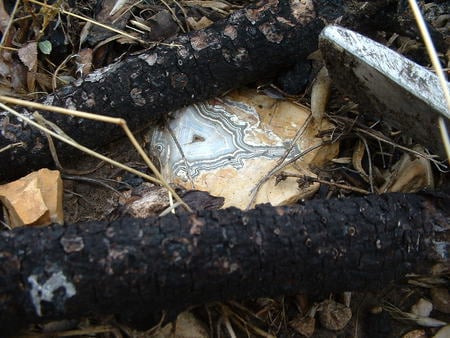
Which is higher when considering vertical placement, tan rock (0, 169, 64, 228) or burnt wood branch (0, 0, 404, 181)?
burnt wood branch (0, 0, 404, 181)

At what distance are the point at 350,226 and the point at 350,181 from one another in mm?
378

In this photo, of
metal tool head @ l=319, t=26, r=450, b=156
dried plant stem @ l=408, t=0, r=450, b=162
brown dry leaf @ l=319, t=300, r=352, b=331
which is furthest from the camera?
brown dry leaf @ l=319, t=300, r=352, b=331

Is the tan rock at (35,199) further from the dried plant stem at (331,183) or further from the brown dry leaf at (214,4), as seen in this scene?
the brown dry leaf at (214,4)

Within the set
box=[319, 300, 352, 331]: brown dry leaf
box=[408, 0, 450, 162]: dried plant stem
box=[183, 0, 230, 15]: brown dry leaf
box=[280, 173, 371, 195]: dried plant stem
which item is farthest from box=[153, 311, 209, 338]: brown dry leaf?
box=[183, 0, 230, 15]: brown dry leaf

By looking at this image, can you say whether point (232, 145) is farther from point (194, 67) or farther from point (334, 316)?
point (334, 316)

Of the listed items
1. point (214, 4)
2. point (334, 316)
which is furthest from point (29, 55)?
point (334, 316)

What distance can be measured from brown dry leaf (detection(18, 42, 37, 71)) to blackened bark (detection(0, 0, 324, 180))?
18 cm

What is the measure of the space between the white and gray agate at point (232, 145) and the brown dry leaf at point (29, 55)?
1.44ft

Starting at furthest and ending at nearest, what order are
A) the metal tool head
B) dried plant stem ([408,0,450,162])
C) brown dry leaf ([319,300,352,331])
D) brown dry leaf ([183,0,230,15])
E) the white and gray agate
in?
brown dry leaf ([183,0,230,15]) < the white and gray agate < brown dry leaf ([319,300,352,331]) < the metal tool head < dried plant stem ([408,0,450,162])

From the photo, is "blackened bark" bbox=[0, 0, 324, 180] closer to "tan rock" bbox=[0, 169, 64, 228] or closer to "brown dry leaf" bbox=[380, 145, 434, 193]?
"tan rock" bbox=[0, 169, 64, 228]

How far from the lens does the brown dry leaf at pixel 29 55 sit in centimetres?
179

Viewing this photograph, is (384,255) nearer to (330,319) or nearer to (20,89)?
(330,319)

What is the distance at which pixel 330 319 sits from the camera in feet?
4.98

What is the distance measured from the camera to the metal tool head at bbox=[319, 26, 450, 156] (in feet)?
4.61
